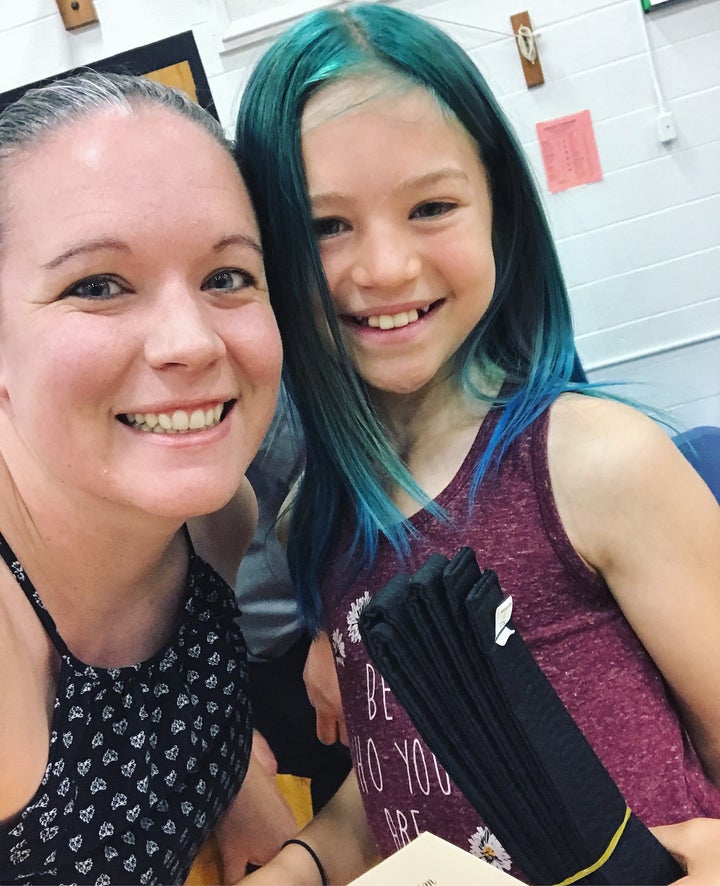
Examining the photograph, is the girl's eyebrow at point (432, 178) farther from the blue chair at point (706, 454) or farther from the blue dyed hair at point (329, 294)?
the blue chair at point (706, 454)

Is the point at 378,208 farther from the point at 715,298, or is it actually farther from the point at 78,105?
the point at 715,298

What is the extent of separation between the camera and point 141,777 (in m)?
0.82

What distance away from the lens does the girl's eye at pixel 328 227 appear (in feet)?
2.58

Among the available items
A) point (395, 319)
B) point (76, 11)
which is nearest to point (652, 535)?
point (395, 319)

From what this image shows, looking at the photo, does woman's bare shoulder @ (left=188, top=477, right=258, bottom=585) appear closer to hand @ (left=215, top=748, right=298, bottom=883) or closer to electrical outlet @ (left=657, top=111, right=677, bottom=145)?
hand @ (left=215, top=748, right=298, bottom=883)

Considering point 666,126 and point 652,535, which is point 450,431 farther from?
point 666,126

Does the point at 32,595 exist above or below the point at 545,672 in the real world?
above

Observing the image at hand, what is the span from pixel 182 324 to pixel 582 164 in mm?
1684

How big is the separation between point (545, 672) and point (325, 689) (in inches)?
12.7

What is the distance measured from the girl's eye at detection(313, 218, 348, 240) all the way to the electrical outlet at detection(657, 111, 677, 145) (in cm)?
157

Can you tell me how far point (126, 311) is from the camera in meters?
0.70

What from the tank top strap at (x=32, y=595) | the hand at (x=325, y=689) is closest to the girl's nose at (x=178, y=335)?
the tank top strap at (x=32, y=595)

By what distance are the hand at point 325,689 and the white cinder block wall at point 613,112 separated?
132cm

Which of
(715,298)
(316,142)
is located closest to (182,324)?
(316,142)
